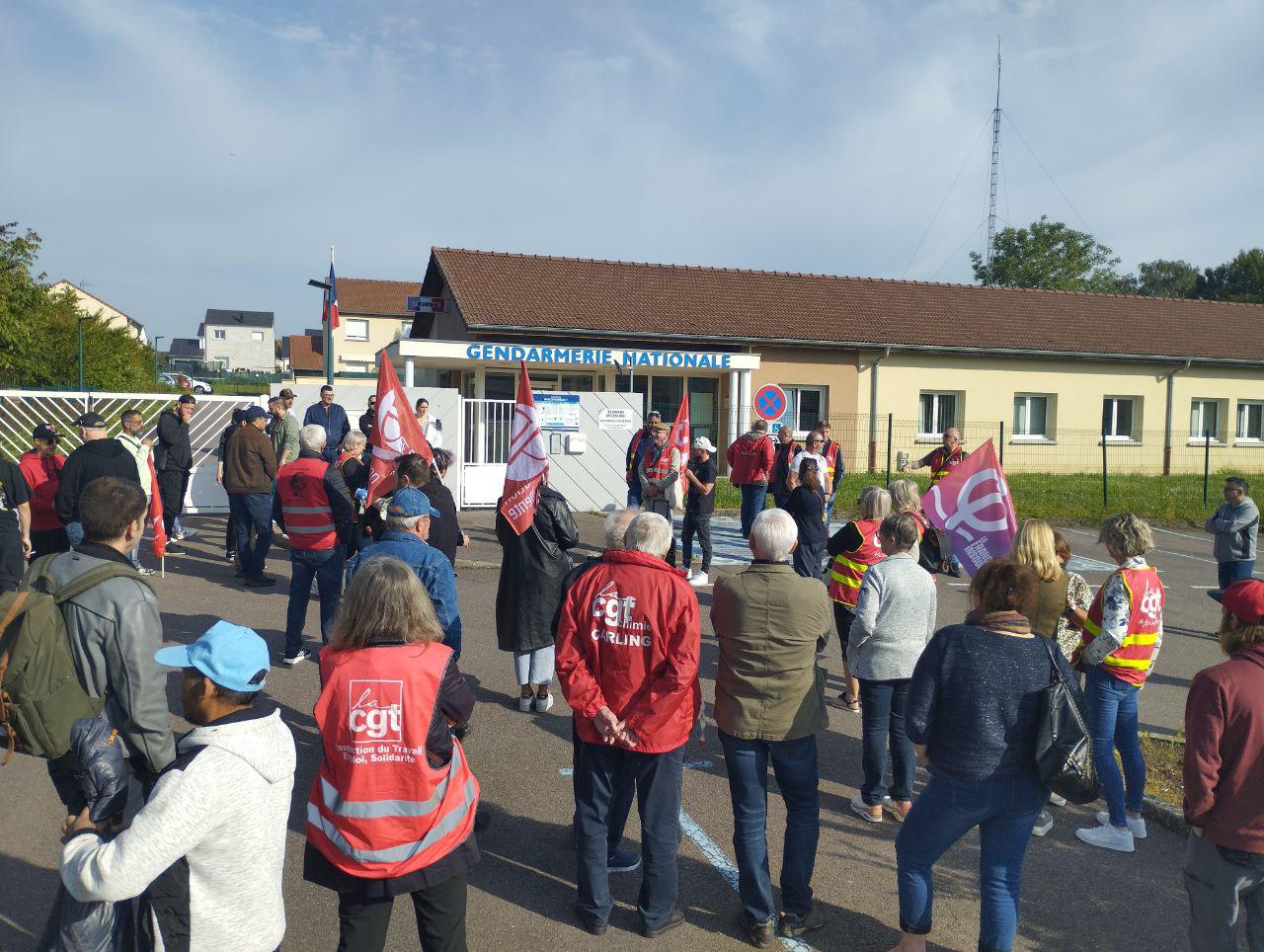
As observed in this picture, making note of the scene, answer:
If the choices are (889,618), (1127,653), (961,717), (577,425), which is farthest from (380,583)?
(577,425)

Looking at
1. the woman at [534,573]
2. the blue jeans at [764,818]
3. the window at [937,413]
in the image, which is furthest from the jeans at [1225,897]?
the window at [937,413]

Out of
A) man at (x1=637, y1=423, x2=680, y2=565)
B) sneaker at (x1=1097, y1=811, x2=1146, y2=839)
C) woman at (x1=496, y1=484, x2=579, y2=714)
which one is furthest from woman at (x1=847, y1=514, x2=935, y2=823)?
man at (x1=637, y1=423, x2=680, y2=565)

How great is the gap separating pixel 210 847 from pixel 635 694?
1.72 m

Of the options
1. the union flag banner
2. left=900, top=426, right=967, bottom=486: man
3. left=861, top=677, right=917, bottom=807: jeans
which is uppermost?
left=900, top=426, right=967, bottom=486: man

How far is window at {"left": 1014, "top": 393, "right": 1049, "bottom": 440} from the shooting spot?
25516mm

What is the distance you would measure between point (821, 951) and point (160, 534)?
8117 mm

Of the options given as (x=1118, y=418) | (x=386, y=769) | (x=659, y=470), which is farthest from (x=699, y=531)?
(x=1118, y=418)

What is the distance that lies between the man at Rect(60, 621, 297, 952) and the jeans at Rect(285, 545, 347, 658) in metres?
4.57

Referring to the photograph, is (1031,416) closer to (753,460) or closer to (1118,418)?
(1118,418)

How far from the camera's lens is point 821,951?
3.74 m

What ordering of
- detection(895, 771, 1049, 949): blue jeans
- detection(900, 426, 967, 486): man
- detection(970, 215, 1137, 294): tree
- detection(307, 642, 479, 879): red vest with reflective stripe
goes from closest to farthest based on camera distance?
detection(307, 642, 479, 879): red vest with reflective stripe < detection(895, 771, 1049, 949): blue jeans < detection(900, 426, 967, 486): man < detection(970, 215, 1137, 294): tree

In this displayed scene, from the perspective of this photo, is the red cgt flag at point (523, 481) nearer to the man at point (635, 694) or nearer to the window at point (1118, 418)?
the man at point (635, 694)

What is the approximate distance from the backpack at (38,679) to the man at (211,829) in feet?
2.56

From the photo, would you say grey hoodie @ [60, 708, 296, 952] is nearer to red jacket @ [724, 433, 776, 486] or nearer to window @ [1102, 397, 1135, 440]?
red jacket @ [724, 433, 776, 486]
